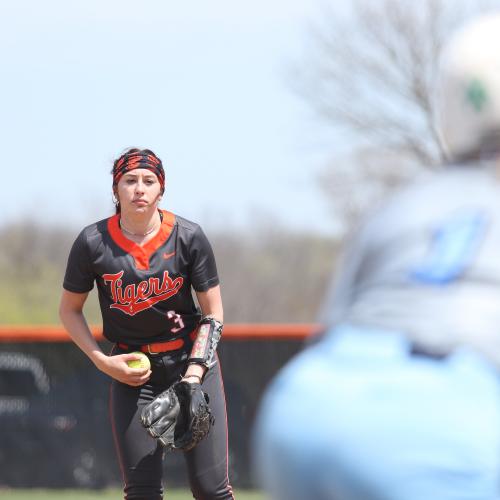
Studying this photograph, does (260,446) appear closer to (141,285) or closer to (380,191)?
(141,285)

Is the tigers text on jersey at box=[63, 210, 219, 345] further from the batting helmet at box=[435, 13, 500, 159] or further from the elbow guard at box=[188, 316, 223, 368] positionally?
the batting helmet at box=[435, 13, 500, 159]

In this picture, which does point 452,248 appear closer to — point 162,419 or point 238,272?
point 162,419

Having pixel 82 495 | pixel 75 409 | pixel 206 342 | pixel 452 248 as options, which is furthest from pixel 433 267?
pixel 75 409

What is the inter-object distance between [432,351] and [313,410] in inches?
9.2

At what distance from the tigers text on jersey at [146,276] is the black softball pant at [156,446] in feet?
0.48

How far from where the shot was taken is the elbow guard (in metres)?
5.61

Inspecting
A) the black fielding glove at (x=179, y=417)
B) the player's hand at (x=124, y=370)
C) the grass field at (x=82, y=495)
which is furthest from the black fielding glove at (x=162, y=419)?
the grass field at (x=82, y=495)

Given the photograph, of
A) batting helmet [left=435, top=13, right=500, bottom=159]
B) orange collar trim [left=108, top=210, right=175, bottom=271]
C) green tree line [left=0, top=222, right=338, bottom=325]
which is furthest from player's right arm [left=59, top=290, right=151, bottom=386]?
green tree line [left=0, top=222, right=338, bottom=325]

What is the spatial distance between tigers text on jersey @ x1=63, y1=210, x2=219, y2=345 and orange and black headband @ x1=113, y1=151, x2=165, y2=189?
224mm

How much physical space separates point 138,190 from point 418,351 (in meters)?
3.46

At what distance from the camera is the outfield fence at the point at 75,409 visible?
39.0 ft

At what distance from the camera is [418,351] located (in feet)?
7.41

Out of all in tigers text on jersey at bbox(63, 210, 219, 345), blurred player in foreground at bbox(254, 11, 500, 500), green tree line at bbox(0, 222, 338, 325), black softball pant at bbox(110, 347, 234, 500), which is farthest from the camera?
green tree line at bbox(0, 222, 338, 325)

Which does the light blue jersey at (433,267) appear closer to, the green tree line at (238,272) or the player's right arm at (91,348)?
the player's right arm at (91,348)
